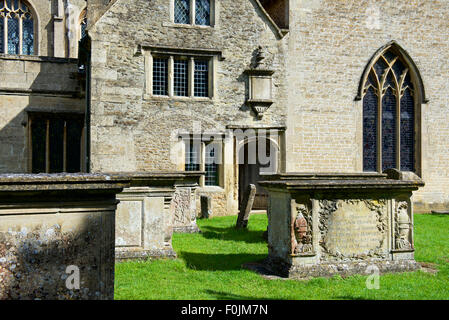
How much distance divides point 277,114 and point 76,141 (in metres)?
8.09

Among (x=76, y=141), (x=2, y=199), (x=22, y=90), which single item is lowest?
(x=2, y=199)

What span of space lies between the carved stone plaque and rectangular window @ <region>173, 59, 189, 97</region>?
10.8 metres

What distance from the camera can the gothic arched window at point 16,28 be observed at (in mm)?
24688

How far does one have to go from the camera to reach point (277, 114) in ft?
59.8

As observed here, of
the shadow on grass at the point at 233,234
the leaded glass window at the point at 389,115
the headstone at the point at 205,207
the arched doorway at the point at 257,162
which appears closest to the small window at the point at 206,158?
the headstone at the point at 205,207

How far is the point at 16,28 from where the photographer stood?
2498 centimetres

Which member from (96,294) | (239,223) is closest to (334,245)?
(96,294)

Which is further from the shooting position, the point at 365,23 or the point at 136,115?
the point at 365,23

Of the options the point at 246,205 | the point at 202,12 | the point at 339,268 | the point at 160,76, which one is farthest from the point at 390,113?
the point at 339,268

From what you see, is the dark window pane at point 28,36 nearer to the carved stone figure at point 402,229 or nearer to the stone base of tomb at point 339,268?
the stone base of tomb at point 339,268

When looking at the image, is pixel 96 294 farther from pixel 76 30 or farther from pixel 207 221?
pixel 76 30

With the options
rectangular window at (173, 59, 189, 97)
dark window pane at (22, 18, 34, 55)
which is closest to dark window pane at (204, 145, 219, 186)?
rectangular window at (173, 59, 189, 97)

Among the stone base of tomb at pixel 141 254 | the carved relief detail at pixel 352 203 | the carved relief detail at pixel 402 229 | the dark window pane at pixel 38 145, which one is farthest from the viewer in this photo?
the dark window pane at pixel 38 145

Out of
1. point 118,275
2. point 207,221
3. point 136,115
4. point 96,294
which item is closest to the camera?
point 96,294
